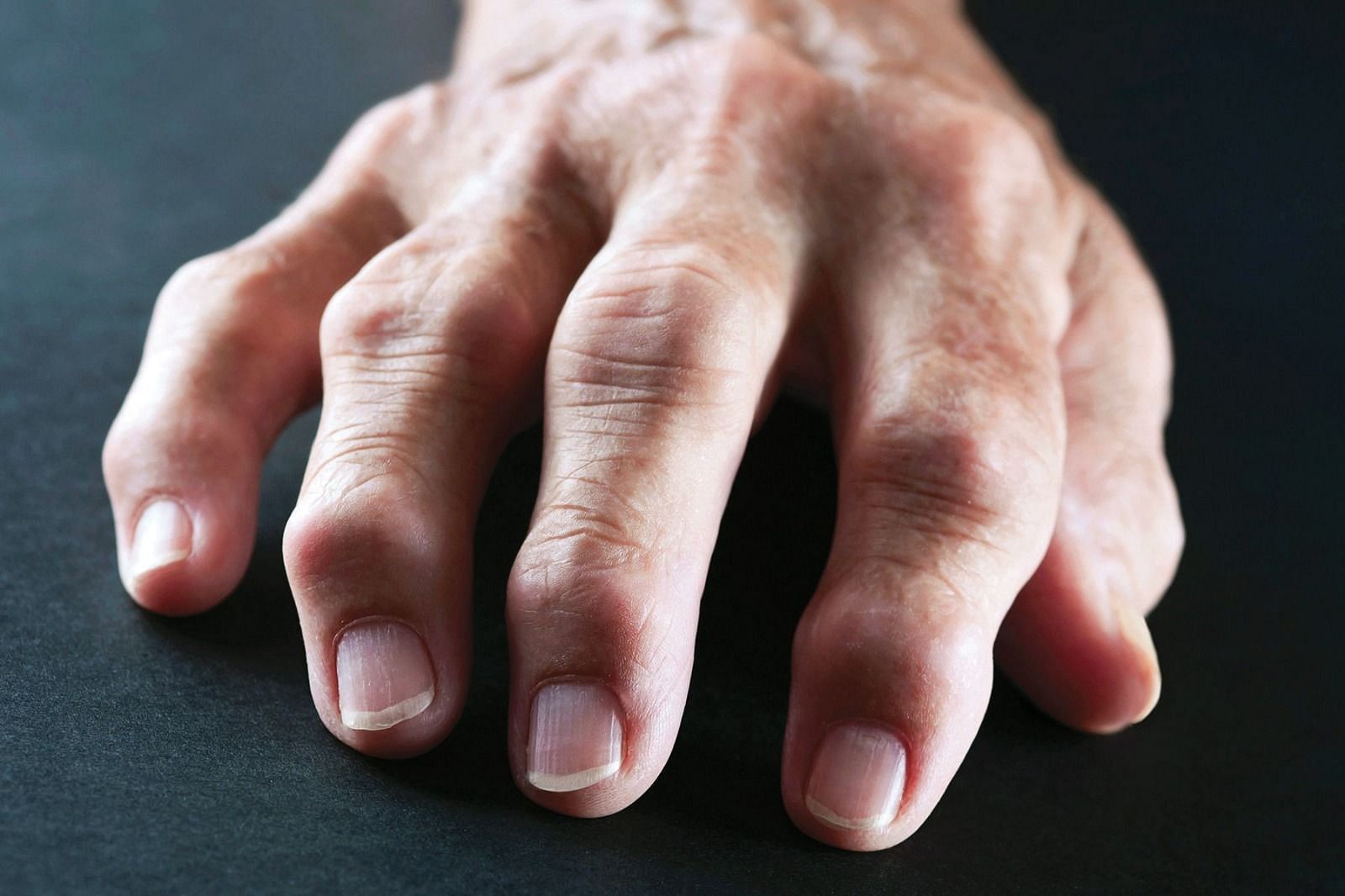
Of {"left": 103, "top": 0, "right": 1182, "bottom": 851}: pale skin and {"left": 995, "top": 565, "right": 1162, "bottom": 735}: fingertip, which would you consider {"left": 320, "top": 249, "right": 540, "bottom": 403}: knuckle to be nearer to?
{"left": 103, "top": 0, "right": 1182, "bottom": 851}: pale skin

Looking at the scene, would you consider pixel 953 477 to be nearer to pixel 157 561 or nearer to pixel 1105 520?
pixel 1105 520

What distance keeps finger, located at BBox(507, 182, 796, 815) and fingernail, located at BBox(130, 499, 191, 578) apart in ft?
0.65

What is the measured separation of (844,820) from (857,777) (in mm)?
20

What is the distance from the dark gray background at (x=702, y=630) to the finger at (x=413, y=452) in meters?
0.03

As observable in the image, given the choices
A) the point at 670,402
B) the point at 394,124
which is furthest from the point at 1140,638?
the point at 394,124

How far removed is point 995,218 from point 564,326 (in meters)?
0.33

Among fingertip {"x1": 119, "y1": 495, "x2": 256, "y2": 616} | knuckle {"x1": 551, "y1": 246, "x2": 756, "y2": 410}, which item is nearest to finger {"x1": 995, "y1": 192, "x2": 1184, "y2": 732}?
knuckle {"x1": 551, "y1": 246, "x2": 756, "y2": 410}

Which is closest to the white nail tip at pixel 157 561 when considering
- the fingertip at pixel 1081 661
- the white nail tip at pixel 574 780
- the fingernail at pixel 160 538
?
the fingernail at pixel 160 538

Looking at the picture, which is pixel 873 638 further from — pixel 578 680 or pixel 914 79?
pixel 914 79

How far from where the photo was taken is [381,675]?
551 millimetres

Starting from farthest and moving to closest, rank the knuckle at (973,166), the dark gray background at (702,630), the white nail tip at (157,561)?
the knuckle at (973,166)
the white nail tip at (157,561)
the dark gray background at (702,630)

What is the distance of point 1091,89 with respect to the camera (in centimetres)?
127

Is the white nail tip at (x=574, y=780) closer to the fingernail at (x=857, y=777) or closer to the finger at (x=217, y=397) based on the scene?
the fingernail at (x=857, y=777)

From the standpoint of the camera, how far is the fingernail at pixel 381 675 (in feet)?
1.79
